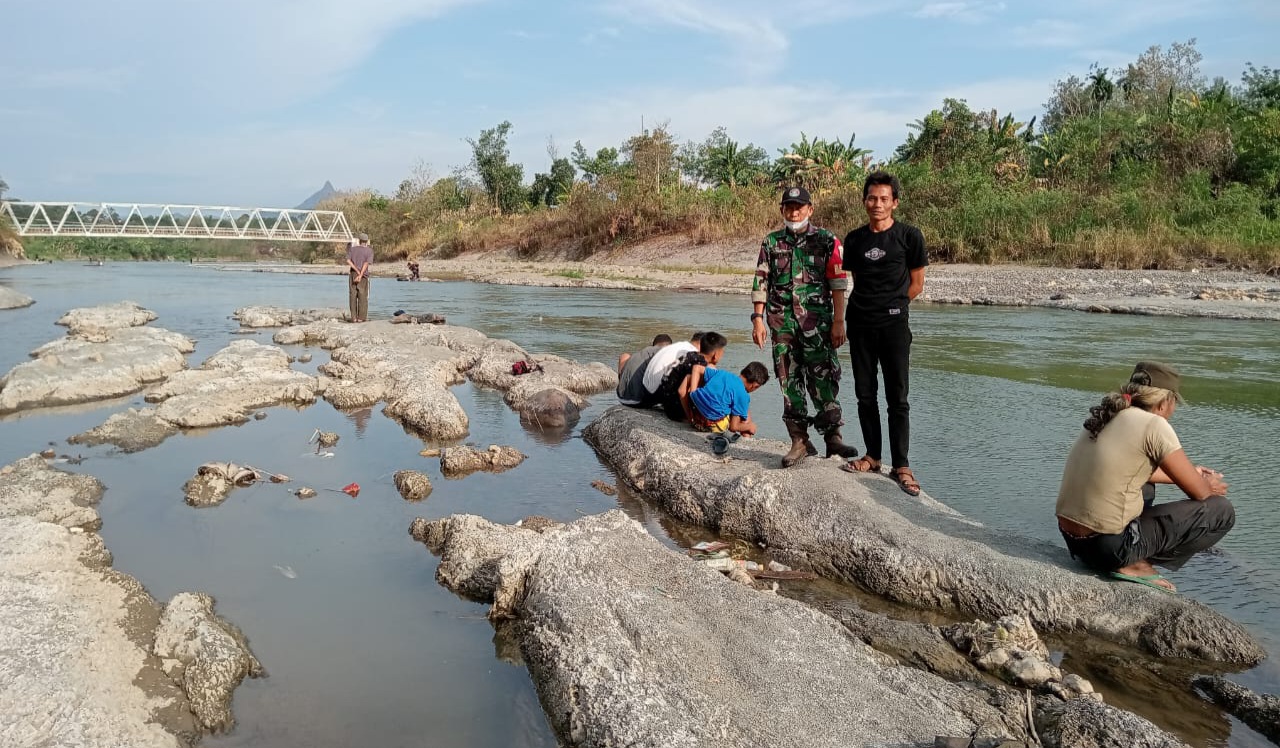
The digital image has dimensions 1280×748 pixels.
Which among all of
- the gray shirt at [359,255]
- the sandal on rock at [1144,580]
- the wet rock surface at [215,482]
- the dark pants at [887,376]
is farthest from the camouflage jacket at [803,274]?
the gray shirt at [359,255]

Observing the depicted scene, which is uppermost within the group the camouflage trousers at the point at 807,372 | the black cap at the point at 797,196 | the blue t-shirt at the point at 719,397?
the black cap at the point at 797,196

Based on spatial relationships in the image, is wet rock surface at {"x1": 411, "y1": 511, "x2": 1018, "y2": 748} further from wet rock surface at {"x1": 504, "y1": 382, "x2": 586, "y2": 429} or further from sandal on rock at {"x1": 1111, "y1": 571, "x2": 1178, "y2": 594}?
wet rock surface at {"x1": 504, "y1": 382, "x2": 586, "y2": 429}

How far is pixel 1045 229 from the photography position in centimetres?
2380

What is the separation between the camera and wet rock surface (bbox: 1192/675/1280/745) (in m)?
3.06

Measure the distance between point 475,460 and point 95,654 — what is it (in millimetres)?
3312

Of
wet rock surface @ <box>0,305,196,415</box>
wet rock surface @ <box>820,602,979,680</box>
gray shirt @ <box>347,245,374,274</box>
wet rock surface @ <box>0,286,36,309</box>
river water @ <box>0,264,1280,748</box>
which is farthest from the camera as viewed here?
wet rock surface @ <box>0,286,36,309</box>

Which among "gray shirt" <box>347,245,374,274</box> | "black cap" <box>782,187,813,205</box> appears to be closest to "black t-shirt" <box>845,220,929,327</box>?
"black cap" <box>782,187,813,205</box>

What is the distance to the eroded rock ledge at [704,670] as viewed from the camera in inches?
108

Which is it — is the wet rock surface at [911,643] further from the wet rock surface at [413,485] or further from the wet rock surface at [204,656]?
the wet rock surface at [413,485]

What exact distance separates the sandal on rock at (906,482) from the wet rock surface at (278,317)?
13092mm

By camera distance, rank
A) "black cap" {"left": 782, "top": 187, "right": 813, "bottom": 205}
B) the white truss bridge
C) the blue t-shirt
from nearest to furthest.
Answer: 1. "black cap" {"left": 782, "top": 187, "right": 813, "bottom": 205}
2. the blue t-shirt
3. the white truss bridge

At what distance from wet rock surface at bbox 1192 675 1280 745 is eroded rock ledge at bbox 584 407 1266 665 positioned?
0.22 metres

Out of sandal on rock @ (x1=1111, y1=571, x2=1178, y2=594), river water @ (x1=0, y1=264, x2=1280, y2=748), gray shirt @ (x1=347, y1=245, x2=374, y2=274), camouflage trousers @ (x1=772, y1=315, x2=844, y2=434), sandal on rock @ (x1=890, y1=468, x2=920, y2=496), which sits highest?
gray shirt @ (x1=347, y1=245, x2=374, y2=274)

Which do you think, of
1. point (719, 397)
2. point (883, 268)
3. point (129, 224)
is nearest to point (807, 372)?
point (883, 268)
